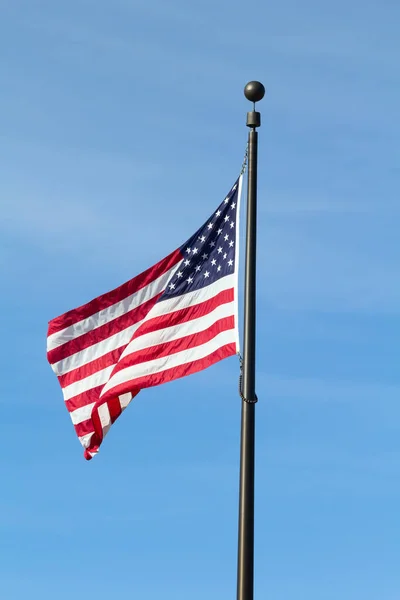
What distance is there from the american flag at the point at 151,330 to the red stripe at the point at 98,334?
0.02 metres

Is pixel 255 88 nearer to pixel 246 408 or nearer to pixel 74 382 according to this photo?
pixel 246 408

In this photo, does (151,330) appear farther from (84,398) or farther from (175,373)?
(84,398)

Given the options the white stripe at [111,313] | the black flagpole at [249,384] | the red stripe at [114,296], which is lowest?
the black flagpole at [249,384]

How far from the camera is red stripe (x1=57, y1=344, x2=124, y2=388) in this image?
666 inches

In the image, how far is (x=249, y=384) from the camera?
13172 millimetres

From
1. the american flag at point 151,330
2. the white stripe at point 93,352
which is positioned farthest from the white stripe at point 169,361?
the white stripe at point 93,352

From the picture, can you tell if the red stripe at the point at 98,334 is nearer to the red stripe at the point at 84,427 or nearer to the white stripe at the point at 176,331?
the white stripe at the point at 176,331

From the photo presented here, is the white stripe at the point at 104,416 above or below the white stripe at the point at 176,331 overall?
below

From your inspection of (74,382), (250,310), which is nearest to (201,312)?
(250,310)

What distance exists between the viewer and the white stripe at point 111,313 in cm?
1616

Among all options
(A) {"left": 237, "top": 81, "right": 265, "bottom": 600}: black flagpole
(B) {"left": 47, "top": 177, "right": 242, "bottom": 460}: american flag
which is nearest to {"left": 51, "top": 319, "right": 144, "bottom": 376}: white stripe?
(B) {"left": 47, "top": 177, "right": 242, "bottom": 460}: american flag

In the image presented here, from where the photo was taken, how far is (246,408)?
1309 centimetres

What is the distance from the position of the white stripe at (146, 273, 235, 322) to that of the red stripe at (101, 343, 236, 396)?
0.98m

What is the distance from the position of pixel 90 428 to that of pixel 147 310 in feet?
6.94
